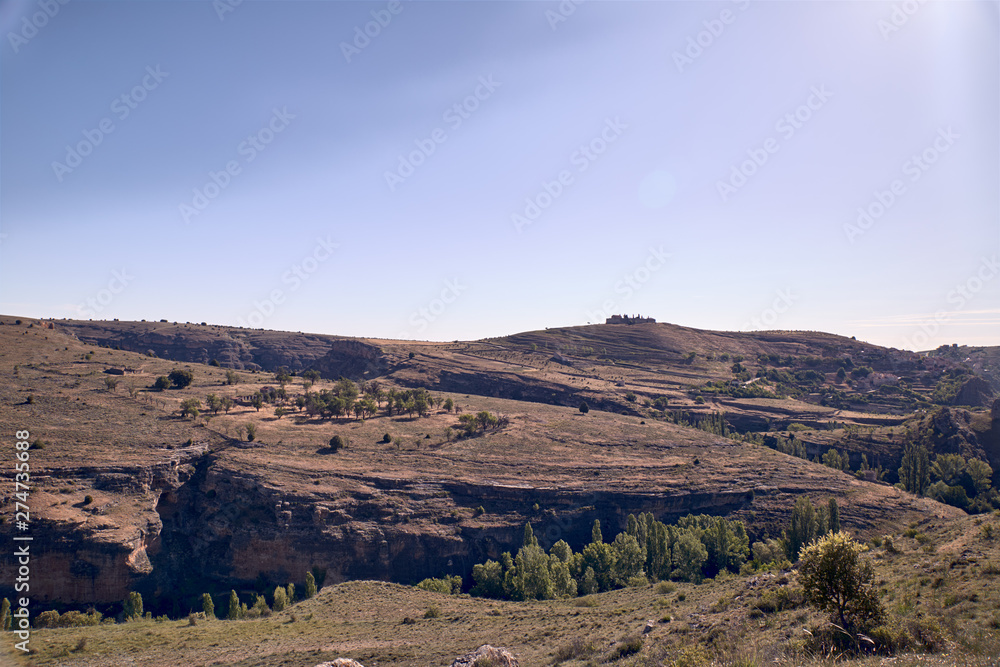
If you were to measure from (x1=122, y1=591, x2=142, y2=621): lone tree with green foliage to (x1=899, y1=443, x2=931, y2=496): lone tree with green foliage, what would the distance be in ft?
297

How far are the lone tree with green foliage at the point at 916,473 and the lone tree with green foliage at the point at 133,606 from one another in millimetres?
90649

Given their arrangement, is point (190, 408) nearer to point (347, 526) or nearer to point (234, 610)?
point (347, 526)

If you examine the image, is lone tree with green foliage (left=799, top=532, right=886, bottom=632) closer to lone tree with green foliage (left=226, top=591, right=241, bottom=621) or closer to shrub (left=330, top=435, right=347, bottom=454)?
lone tree with green foliage (left=226, top=591, right=241, bottom=621)

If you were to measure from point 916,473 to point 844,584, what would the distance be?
234 feet

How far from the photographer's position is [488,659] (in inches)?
864

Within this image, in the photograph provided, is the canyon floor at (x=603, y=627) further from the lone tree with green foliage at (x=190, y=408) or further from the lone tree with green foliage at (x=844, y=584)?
the lone tree with green foliage at (x=190, y=408)

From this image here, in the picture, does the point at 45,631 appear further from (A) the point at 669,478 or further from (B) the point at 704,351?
(B) the point at 704,351

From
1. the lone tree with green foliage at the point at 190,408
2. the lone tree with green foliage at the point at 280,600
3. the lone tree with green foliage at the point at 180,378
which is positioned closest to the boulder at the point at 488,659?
the lone tree with green foliage at the point at 280,600

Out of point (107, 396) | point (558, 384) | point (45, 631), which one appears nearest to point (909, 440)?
point (558, 384)

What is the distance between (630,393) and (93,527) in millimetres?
95417

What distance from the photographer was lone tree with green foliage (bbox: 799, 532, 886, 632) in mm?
16953

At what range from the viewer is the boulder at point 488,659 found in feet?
71.7

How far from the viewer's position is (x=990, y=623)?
1597 cm

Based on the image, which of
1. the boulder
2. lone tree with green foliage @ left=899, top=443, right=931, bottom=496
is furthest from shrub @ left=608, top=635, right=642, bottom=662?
lone tree with green foliage @ left=899, top=443, right=931, bottom=496
